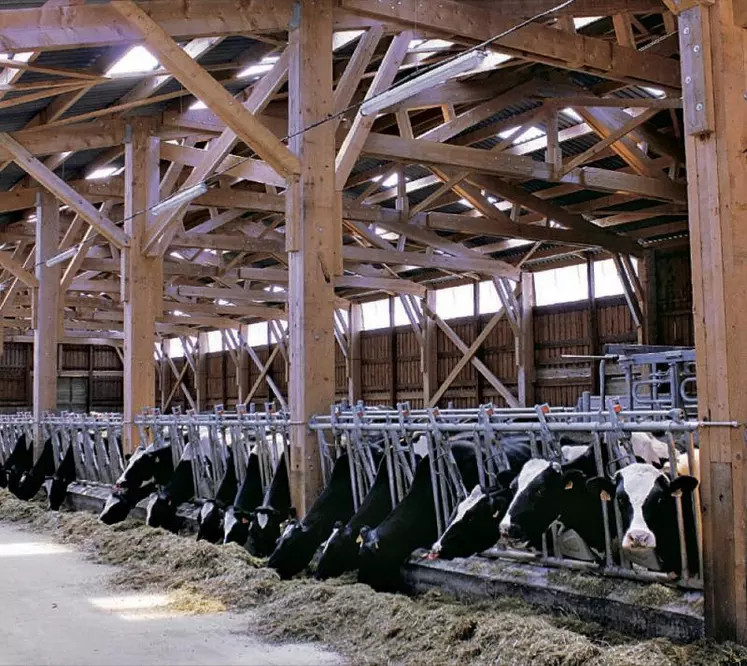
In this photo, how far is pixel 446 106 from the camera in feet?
41.0

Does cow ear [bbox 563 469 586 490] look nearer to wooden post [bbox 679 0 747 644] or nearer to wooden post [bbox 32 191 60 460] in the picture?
wooden post [bbox 679 0 747 644]

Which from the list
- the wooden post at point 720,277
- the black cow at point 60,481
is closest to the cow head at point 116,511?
the black cow at point 60,481

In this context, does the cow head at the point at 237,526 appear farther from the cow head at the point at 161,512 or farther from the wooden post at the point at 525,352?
the wooden post at the point at 525,352

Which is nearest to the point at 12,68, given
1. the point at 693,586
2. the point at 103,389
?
the point at 693,586

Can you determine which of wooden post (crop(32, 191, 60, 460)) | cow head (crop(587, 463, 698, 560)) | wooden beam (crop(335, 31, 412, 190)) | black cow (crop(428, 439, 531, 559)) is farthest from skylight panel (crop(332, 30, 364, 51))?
wooden post (crop(32, 191, 60, 460))

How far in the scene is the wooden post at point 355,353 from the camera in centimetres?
2612

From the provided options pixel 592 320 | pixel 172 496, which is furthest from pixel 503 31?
pixel 592 320

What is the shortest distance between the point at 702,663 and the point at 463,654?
127 centimetres

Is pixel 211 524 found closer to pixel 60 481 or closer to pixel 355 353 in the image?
pixel 60 481

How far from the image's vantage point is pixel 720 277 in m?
4.94

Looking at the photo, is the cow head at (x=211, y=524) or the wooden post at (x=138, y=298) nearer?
the cow head at (x=211, y=524)

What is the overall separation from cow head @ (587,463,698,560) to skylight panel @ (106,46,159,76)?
7348mm

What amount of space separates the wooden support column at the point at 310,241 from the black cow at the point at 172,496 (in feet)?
7.08

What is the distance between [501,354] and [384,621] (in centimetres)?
1598
